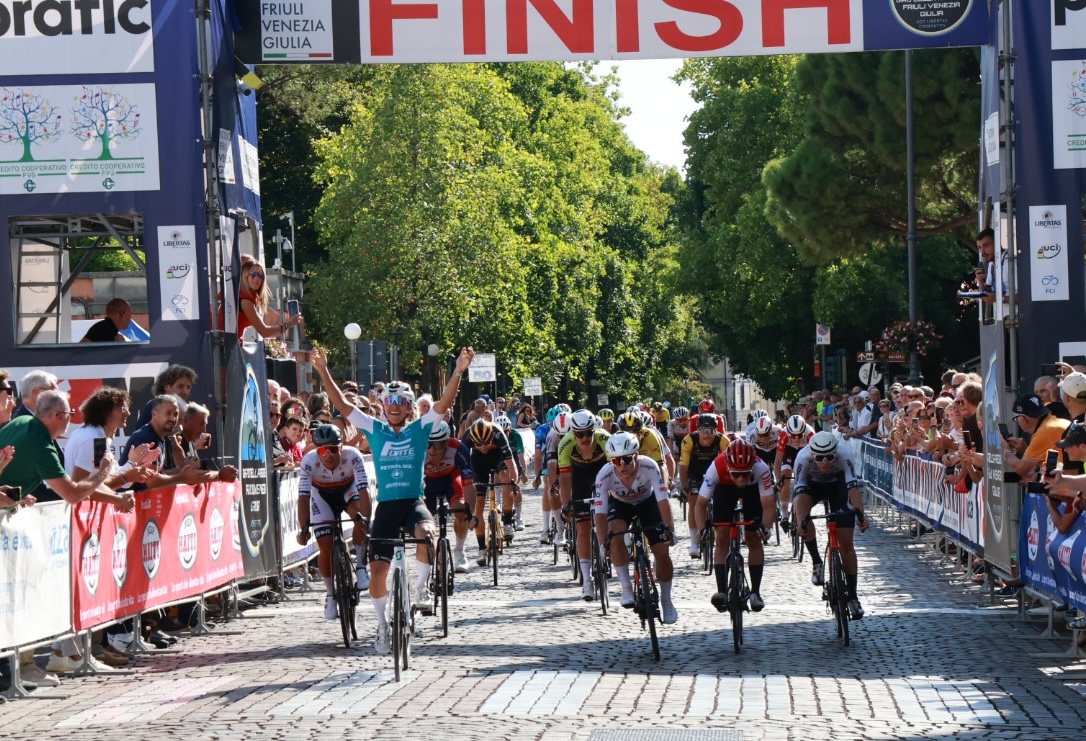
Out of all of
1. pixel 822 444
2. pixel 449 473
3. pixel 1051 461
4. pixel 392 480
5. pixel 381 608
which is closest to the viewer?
pixel 1051 461

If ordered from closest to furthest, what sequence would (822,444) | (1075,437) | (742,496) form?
1. (1075,437)
2. (822,444)
3. (742,496)

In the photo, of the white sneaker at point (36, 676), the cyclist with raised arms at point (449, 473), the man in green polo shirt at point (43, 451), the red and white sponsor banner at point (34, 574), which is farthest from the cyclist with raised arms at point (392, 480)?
Answer: the cyclist with raised arms at point (449, 473)

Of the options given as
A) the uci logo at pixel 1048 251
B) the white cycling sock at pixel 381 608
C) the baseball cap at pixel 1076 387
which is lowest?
the white cycling sock at pixel 381 608

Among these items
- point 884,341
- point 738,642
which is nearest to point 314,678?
point 738,642

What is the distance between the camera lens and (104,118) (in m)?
16.8

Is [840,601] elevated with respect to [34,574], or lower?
lower

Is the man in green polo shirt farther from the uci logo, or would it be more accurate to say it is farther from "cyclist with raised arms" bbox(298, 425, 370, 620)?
the uci logo

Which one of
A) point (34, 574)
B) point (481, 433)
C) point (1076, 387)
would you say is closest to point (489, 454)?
point (481, 433)

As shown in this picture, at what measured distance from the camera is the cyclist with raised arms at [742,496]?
1512cm

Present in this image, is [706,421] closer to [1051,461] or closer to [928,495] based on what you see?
[928,495]

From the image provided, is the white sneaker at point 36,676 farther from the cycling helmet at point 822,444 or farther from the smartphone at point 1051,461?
the smartphone at point 1051,461

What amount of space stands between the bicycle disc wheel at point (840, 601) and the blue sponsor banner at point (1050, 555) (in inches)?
60.6

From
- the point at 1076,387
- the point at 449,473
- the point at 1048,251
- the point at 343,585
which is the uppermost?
the point at 1048,251

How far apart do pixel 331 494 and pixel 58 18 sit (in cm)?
536
